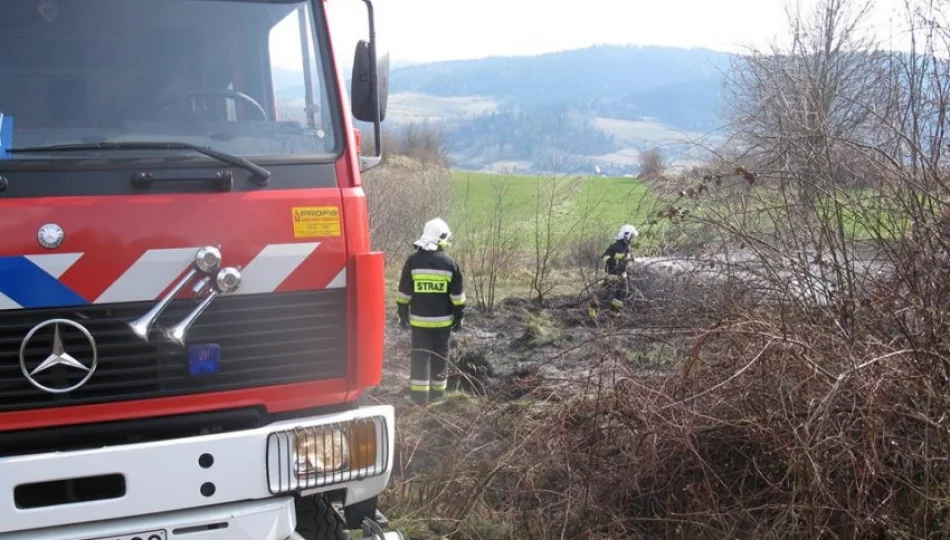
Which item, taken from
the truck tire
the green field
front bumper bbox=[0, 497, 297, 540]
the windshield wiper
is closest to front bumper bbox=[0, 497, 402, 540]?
front bumper bbox=[0, 497, 297, 540]

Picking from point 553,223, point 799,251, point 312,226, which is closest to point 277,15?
point 312,226

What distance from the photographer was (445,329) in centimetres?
758

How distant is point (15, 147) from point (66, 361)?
0.80m

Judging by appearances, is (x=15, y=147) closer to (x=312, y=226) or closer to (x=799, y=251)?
(x=312, y=226)

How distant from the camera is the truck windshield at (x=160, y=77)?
3.19 m

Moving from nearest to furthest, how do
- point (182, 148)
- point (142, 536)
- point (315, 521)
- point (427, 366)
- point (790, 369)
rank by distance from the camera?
point (142, 536), point (182, 148), point (315, 521), point (790, 369), point (427, 366)

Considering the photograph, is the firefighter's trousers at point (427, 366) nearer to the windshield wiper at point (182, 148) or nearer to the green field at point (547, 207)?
the windshield wiper at point (182, 148)

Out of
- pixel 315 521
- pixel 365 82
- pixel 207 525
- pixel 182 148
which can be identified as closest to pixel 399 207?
pixel 365 82

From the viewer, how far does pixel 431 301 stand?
Answer: 7.46m

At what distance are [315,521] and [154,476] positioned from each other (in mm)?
800

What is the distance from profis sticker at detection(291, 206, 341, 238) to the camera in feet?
10.3

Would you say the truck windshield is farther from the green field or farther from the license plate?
the green field

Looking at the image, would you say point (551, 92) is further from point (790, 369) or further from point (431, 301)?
point (790, 369)

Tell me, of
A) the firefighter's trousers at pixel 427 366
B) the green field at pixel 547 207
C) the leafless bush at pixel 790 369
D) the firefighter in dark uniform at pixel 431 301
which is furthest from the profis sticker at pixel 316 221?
the green field at pixel 547 207
